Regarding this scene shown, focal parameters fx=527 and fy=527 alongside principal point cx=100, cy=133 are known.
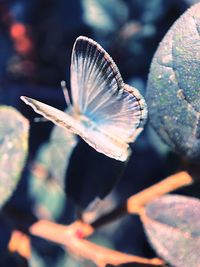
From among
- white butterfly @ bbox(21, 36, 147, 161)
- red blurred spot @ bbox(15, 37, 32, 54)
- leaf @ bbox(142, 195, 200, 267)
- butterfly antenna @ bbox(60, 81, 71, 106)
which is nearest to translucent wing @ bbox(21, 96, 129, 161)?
white butterfly @ bbox(21, 36, 147, 161)

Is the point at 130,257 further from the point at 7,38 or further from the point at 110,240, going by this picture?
the point at 7,38

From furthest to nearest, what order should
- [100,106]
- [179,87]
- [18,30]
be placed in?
[18,30]
[100,106]
[179,87]

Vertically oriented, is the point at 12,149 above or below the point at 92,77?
below

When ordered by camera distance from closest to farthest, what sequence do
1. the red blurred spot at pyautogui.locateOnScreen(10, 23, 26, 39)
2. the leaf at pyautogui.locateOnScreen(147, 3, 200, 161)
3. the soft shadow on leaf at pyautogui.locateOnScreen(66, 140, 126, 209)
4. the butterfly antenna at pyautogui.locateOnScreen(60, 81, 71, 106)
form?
the leaf at pyautogui.locateOnScreen(147, 3, 200, 161), the soft shadow on leaf at pyautogui.locateOnScreen(66, 140, 126, 209), the butterfly antenna at pyautogui.locateOnScreen(60, 81, 71, 106), the red blurred spot at pyautogui.locateOnScreen(10, 23, 26, 39)

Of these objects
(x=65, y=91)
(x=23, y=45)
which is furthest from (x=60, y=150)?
(x=23, y=45)

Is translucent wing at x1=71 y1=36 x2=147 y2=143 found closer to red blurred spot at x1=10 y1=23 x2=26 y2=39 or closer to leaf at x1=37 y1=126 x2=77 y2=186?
leaf at x1=37 y1=126 x2=77 y2=186

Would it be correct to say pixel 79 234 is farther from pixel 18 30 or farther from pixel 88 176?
pixel 18 30

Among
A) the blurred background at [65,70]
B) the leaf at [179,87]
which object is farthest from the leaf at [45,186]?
the leaf at [179,87]

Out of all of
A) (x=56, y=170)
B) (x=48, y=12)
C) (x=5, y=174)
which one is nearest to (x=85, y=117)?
(x=56, y=170)
